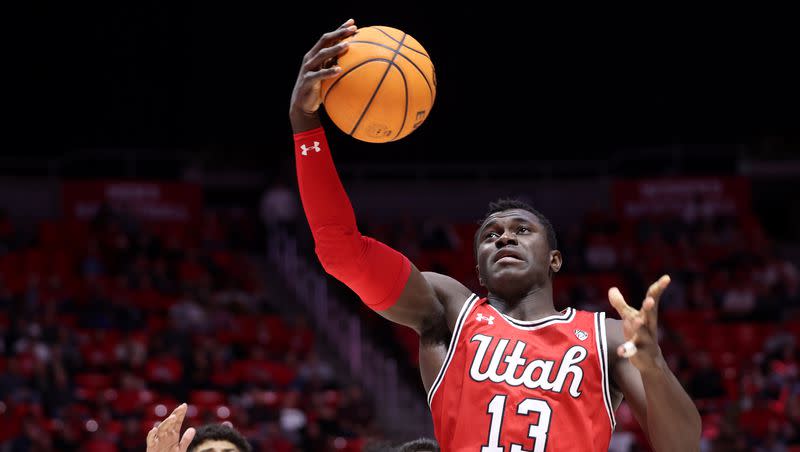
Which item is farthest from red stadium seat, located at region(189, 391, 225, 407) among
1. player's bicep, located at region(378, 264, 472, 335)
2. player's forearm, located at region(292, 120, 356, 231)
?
player's forearm, located at region(292, 120, 356, 231)

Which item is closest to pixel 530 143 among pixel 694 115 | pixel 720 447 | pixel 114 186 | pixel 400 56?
pixel 694 115

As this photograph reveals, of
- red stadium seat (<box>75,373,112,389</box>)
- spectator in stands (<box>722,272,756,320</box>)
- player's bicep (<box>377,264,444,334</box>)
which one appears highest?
player's bicep (<box>377,264,444,334</box>)

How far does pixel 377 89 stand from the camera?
360cm

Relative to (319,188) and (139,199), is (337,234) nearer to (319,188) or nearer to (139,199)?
(319,188)

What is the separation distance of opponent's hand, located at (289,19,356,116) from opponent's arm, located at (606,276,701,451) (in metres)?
1.16

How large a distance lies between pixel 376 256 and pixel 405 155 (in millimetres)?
18265

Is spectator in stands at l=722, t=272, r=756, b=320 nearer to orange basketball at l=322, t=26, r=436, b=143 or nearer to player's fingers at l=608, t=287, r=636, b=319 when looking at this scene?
orange basketball at l=322, t=26, r=436, b=143

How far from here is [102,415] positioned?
Result: 10539 millimetres

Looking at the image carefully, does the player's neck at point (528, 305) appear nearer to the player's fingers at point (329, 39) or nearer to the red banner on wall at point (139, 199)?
the player's fingers at point (329, 39)

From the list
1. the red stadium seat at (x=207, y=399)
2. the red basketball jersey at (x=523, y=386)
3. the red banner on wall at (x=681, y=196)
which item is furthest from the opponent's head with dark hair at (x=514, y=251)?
the red banner on wall at (x=681, y=196)

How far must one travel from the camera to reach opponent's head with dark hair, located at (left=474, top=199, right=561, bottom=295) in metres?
3.69

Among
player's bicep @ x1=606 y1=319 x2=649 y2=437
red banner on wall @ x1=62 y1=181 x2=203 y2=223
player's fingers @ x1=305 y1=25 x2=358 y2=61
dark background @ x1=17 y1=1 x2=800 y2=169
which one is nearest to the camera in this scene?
player's bicep @ x1=606 y1=319 x2=649 y2=437

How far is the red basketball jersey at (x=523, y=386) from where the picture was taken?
10.9 ft

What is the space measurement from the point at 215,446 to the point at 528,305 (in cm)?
172
